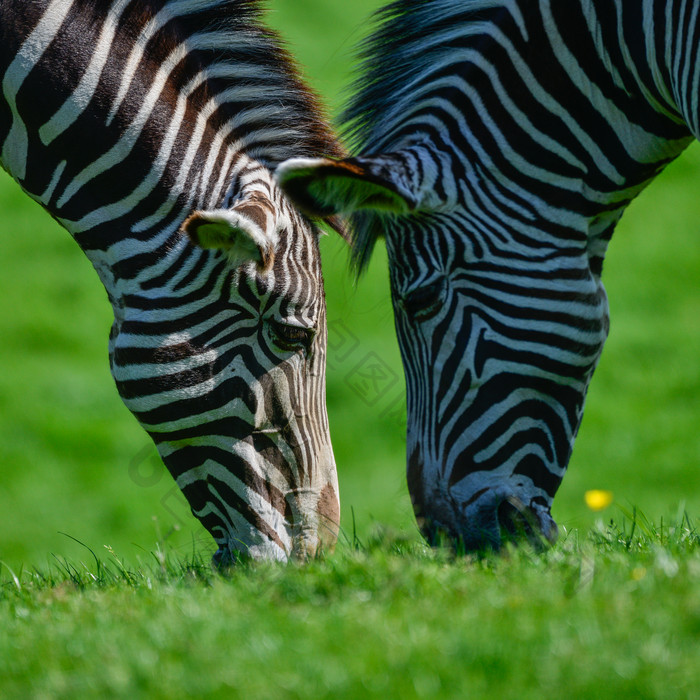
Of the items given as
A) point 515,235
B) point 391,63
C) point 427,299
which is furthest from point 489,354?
point 391,63

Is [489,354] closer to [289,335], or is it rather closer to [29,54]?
[289,335]

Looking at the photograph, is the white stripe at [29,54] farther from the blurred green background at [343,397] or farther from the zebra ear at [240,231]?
the blurred green background at [343,397]

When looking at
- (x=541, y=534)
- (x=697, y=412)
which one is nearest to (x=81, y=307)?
(x=697, y=412)

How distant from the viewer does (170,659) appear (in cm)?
289

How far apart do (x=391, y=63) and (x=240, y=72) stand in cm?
85

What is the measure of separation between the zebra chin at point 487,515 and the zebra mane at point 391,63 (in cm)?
128

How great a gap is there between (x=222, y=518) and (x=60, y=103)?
88.4 inches

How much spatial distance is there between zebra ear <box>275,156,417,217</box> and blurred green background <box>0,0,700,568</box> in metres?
10.9

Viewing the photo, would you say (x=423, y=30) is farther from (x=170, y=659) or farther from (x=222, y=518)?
(x=170, y=659)

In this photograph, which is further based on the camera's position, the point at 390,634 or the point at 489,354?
the point at 489,354

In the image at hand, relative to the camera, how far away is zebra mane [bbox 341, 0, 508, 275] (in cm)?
455

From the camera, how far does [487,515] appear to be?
14.1ft

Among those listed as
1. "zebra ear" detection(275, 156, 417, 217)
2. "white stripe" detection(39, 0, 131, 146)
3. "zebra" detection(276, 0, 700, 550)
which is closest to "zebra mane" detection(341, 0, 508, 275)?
"zebra" detection(276, 0, 700, 550)

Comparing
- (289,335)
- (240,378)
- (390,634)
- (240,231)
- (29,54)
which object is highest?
(29,54)
